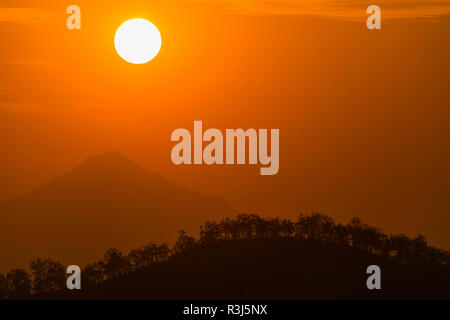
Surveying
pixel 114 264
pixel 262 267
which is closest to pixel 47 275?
pixel 114 264

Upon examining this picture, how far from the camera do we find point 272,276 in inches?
2227

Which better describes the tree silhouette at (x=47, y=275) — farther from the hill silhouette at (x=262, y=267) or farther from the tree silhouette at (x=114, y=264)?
the tree silhouette at (x=114, y=264)

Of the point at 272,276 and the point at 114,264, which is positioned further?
the point at 114,264

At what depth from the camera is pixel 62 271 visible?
60.1 m

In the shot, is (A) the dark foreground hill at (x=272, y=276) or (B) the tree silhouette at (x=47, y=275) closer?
(A) the dark foreground hill at (x=272, y=276)

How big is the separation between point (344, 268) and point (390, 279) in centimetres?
423

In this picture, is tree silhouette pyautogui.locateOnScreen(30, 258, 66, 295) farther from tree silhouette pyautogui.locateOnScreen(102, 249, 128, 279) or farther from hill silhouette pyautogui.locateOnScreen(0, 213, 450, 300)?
tree silhouette pyautogui.locateOnScreen(102, 249, 128, 279)

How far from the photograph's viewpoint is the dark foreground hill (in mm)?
53281

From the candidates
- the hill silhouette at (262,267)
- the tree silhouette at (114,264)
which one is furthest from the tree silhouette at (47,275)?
the tree silhouette at (114,264)

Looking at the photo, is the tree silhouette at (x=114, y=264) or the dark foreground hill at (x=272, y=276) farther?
the tree silhouette at (x=114, y=264)

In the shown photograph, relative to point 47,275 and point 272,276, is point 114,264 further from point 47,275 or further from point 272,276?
point 272,276

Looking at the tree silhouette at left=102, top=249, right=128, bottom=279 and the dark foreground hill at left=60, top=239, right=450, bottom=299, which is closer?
the dark foreground hill at left=60, top=239, right=450, bottom=299

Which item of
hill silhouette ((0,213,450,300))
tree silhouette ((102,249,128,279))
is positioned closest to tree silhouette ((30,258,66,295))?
hill silhouette ((0,213,450,300))

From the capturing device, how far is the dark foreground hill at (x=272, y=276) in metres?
53.3
